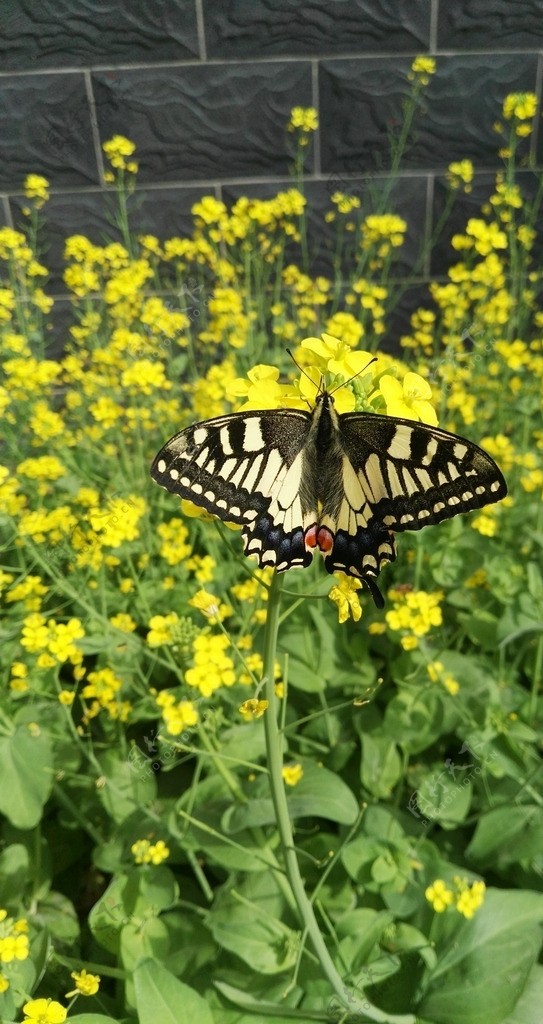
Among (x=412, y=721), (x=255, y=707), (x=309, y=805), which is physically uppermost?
(x=255, y=707)

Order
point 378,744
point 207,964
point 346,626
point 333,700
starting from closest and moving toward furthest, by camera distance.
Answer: point 207,964 < point 378,744 < point 333,700 < point 346,626

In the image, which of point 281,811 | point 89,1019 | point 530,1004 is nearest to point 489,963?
point 530,1004

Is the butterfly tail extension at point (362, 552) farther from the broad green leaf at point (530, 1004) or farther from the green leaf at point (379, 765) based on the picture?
the broad green leaf at point (530, 1004)

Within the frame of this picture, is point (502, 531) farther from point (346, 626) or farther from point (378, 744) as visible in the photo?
point (378, 744)

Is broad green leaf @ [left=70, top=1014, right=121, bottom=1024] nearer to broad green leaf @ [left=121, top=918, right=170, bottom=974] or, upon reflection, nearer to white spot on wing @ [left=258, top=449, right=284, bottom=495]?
broad green leaf @ [left=121, top=918, right=170, bottom=974]

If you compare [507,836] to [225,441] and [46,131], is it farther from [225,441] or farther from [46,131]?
[46,131]

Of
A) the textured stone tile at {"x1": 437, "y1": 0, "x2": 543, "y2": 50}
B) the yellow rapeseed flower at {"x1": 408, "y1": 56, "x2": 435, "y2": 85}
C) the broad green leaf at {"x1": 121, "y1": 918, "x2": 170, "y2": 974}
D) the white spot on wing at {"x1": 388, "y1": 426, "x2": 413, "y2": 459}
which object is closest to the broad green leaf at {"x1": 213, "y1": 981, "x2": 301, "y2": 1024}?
the broad green leaf at {"x1": 121, "y1": 918, "x2": 170, "y2": 974}

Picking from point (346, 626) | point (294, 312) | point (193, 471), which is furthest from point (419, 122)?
point (193, 471)
